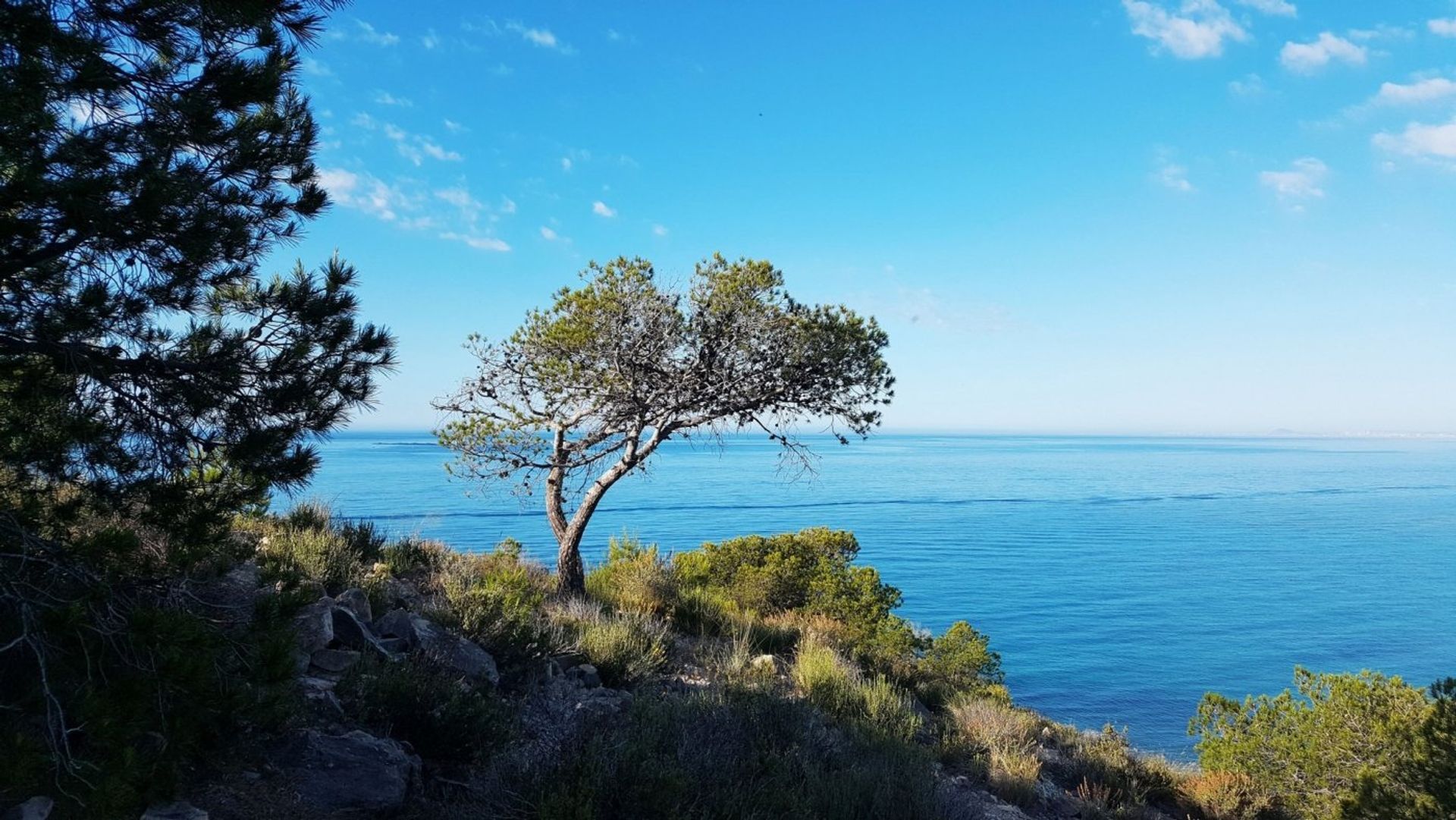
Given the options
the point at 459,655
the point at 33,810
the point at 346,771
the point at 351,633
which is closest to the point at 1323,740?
the point at 459,655

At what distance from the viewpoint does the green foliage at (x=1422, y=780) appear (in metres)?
7.93

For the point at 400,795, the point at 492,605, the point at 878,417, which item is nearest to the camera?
the point at 400,795

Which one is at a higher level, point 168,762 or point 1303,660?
point 168,762

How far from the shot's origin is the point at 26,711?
3369 millimetres

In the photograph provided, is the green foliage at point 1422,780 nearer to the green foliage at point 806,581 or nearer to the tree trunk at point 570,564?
the green foliage at point 806,581

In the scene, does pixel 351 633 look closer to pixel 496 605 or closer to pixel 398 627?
pixel 398 627

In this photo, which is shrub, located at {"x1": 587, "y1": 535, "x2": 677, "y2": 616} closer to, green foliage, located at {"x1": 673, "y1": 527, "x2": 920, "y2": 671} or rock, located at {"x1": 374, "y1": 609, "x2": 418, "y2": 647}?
green foliage, located at {"x1": 673, "y1": 527, "x2": 920, "y2": 671}

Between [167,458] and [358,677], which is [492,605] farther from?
[167,458]

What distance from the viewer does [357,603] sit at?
7645 millimetres

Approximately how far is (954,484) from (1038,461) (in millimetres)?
62134

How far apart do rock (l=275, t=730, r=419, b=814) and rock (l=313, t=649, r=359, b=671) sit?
1728 millimetres

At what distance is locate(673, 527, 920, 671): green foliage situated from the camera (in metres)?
15.0

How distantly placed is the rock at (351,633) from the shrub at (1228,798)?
1091cm

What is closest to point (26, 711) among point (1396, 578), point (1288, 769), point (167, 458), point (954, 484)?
point (167, 458)
